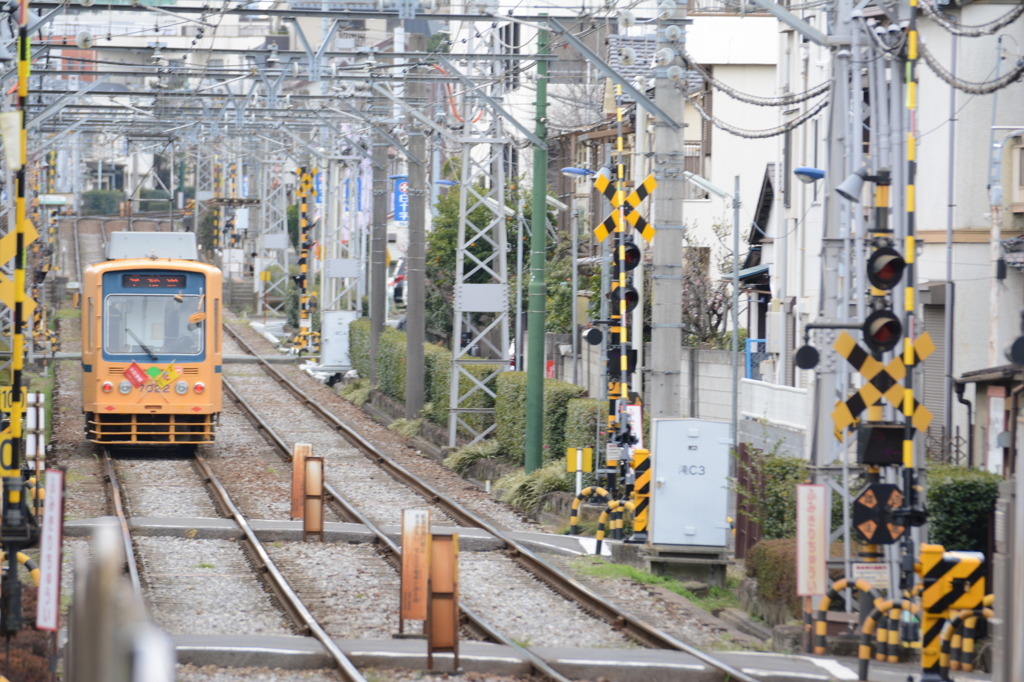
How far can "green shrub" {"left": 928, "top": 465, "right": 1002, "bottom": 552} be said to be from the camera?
10.8 metres

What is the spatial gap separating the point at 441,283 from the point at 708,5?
36.6 feet

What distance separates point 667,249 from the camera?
13.7 metres

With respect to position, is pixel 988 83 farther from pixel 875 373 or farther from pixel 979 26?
pixel 875 373

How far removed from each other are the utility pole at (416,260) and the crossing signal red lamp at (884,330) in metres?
16.7

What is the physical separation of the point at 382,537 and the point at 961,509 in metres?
6.61

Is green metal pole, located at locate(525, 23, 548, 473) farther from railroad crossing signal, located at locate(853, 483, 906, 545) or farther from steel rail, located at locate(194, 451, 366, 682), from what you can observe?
railroad crossing signal, located at locate(853, 483, 906, 545)

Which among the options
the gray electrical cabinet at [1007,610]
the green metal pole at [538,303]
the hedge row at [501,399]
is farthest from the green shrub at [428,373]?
the gray electrical cabinet at [1007,610]

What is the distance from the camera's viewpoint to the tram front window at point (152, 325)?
2108 cm

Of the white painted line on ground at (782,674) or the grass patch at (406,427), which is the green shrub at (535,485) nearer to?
the grass patch at (406,427)

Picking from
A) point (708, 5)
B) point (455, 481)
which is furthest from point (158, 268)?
point (708, 5)

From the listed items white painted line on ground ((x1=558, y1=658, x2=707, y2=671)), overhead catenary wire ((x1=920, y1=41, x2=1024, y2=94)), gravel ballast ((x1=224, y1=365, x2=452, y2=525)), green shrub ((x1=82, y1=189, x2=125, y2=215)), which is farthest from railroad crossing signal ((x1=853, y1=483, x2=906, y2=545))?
green shrub ((x1=82, y1=189, x2=125, y2=215))

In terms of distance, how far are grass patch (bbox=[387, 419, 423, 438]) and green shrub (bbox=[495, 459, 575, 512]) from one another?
268 inches

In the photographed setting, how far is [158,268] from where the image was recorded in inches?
826

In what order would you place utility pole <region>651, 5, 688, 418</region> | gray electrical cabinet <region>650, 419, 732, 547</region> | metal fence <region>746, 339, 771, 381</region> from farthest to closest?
1. metal fence <region>746, 339, 771, 381</region>
2. utility pole <region>651, 5, 688, 418</region>
3. gray electrical cabinet <region>650, 419, 732, 547</region>
